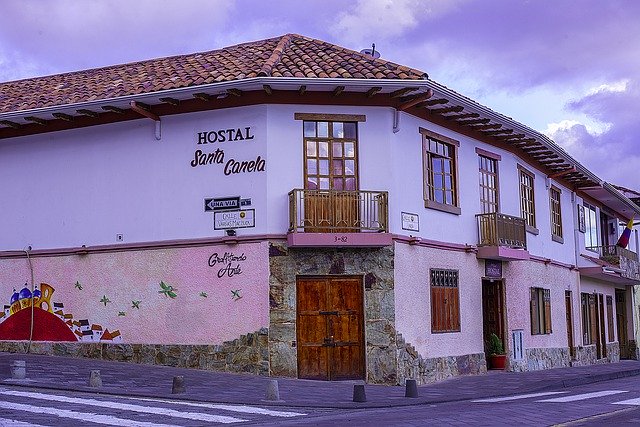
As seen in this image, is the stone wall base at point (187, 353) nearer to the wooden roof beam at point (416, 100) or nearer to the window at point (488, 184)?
the wooden roof beam at point (416, 100)

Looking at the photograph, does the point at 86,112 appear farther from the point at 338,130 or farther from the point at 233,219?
the point at 338,130

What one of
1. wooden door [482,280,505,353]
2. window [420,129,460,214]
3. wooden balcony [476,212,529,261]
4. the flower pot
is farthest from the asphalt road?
wooden door [482,280,505,353]

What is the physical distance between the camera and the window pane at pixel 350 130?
762 inches

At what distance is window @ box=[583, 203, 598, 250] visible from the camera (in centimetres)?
3306

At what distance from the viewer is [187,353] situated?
19.0 metres

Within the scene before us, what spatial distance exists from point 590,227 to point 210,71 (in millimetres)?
19530

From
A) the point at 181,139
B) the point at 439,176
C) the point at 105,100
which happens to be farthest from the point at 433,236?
the point at 105,100

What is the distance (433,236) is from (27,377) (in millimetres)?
9590

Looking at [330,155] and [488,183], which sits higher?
[488,183]

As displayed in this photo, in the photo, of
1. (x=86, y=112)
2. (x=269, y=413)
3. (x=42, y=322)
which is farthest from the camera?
(x=42, y=322)

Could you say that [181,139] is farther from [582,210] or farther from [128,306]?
[582,210]

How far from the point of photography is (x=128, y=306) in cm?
1983

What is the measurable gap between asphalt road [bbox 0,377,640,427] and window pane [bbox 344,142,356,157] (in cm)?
646

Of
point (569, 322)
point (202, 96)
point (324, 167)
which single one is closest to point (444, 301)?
point (324, 167)
